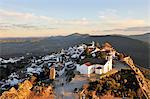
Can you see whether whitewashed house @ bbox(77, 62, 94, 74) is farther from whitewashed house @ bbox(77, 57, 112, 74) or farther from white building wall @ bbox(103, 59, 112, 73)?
white building wall @ bbox(103, 59, 112, 73)

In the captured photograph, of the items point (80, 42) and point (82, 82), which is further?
point (80, 42)

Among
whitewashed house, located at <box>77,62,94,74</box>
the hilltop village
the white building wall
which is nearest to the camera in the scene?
the hilltop village

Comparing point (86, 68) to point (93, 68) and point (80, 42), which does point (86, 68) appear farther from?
point (80, 42)

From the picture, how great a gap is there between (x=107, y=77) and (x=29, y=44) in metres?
41.3

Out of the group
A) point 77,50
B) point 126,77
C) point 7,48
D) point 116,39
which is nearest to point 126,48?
point 116,39

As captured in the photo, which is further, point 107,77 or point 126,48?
point 126,48

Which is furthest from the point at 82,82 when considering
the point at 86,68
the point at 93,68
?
the point at 93,68

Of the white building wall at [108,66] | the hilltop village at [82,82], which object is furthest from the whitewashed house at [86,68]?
the white building wall at [108,66]

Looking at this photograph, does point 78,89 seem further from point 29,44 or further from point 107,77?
point 29,44

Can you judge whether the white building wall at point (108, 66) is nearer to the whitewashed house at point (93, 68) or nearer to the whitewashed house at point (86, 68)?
the whitewashed house at point (93, 68)

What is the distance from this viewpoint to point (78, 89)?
1973cm

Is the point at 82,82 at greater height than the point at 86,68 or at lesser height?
lesser

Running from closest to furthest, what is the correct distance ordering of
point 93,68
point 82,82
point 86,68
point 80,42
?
point 82,82, point 86,68, point 93,68, point 80,42

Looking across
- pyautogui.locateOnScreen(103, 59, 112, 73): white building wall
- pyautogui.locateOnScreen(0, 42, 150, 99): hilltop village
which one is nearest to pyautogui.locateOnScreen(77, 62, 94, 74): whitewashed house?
pyautogui.locateOnScreen(0, 42, 150, 99): hilltop village
